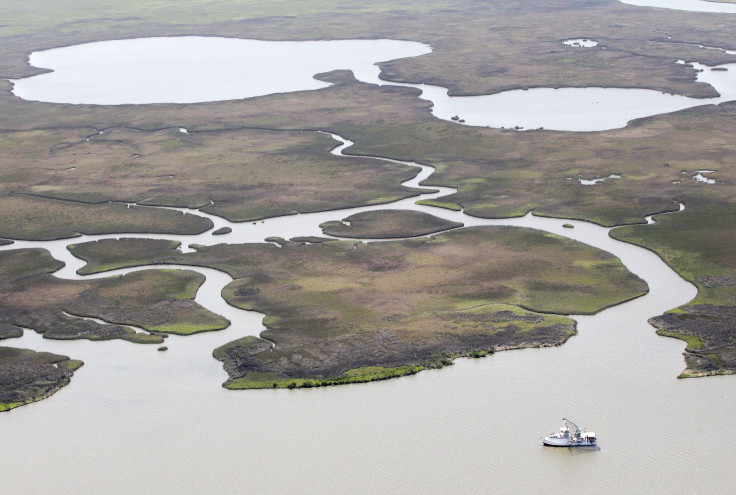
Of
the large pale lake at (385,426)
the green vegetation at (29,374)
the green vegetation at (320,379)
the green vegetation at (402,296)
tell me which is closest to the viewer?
the large pale lake at (385,426)

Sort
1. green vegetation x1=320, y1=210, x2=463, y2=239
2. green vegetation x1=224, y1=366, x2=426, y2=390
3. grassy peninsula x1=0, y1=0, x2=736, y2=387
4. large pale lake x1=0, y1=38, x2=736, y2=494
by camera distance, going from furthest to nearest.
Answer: green vegetation x1=320, y1=210, x2=463, y2=239
grassy peninsula x1=0, y1=0, x2=736, y2=387
green vegetation x1=224, y1=366, x2=426, y2=390
large pale lake x1=0, y1=38, x2=736, y2=494

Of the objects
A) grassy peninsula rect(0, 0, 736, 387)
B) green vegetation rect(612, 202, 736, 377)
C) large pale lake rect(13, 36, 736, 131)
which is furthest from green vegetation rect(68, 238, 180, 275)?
large pale lake rect(13, 36, 736, 131)

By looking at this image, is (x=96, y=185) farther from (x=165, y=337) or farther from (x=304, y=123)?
(x=165, y=337)

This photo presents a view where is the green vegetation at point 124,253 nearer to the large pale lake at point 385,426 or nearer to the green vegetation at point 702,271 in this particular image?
the large pale lake at point 385,426

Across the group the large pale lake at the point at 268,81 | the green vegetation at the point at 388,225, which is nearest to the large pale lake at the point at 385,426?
the green vegetation at the point at 388,225

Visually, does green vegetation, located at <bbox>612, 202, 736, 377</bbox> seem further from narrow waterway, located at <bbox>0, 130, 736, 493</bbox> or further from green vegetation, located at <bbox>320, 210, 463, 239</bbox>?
green vegetation, located at <bbox>320, 210, 463, 239</bbox>

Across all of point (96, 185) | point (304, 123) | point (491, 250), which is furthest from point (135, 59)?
point (491, 250)

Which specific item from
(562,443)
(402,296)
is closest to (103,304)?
(402,296)
